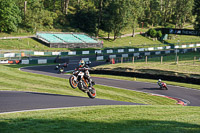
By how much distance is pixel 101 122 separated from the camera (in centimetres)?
1048

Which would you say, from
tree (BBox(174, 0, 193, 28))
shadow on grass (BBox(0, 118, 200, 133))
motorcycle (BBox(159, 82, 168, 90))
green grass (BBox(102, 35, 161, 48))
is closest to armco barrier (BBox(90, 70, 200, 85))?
motorcycle (BBox(159, 82, 168, 90))

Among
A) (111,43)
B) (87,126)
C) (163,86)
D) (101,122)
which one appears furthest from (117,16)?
(87,126)

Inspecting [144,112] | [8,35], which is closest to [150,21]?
[8,35]

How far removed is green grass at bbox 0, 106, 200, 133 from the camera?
9.43m

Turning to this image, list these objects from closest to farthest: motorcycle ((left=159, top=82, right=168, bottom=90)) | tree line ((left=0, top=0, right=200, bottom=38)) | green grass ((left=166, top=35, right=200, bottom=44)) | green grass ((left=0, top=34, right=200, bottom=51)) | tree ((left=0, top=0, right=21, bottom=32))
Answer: motorcycle ((left=159, top=82, right=168, bottom=90)), green grass ((left=0, top=34, right=200, bottom=51)), tree ((left=0, top=0, right=21, bottom=32)), tree line ((left=0, top=0, right=200, bottom=38)), green grass ((left=166, top=35, right=200, bottom=44))

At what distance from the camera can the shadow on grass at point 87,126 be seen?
9320mm

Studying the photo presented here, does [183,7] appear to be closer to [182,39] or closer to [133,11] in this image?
[182,39]

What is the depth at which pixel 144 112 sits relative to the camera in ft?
42.7

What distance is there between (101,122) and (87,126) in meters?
0.87

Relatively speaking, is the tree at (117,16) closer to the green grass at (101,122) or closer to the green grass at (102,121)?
the green grass at (102,121)

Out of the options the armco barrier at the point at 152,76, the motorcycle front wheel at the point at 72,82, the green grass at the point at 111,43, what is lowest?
the armco barrier at the point at 152,76

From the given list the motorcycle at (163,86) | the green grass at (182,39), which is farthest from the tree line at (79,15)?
the motorcycle at (163,86)

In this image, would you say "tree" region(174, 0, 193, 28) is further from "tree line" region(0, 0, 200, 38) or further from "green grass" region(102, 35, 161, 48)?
"green grass" region(102, 35, 161, 48)

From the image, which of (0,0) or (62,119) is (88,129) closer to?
(62,119)
